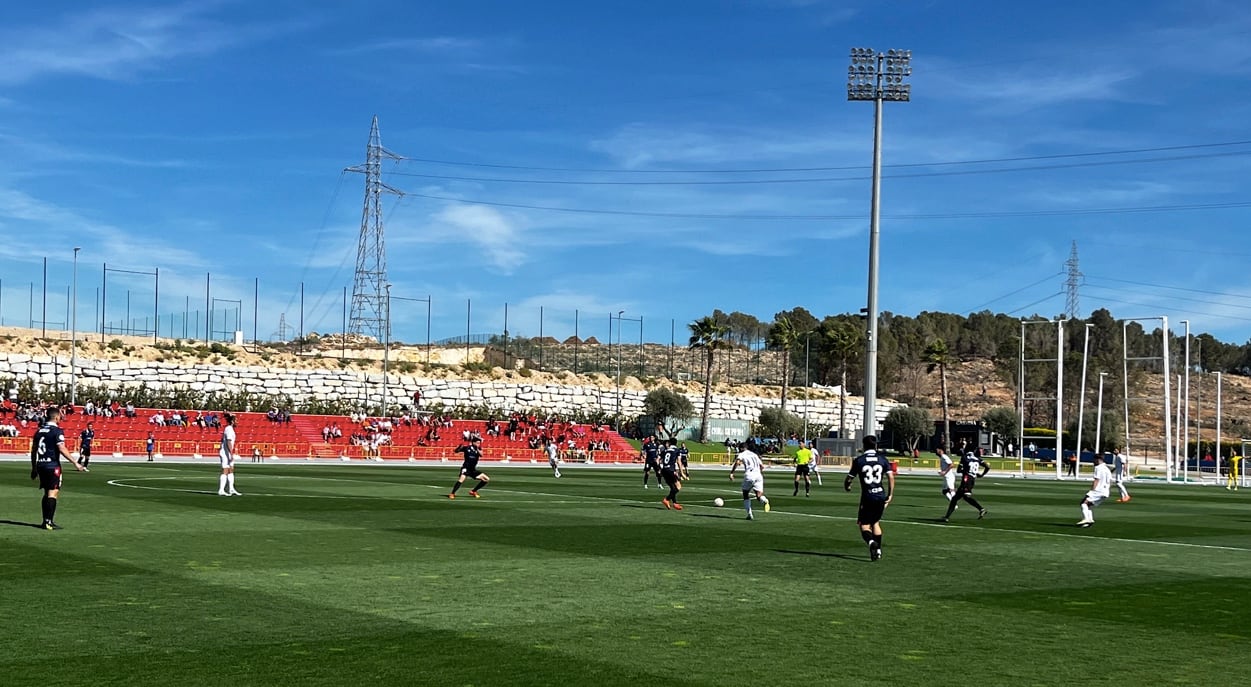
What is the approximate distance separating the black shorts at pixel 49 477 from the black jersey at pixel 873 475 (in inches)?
550

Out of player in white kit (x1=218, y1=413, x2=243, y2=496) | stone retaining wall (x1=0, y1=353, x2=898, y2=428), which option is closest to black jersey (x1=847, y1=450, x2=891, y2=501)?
player in white kit (x1=218, y1=413, x2=243, y2=496)

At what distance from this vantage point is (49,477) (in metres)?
22.2

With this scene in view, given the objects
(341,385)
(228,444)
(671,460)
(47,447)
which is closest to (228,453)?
(228,444)

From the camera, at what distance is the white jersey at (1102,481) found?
3061 centimetres

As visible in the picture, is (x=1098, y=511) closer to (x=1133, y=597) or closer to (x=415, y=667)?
(x=1133, y=597)

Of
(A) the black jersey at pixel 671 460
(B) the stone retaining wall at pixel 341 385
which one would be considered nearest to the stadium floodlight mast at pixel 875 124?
(A) the black jersey at pixel 671 460

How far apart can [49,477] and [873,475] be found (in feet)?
47.2

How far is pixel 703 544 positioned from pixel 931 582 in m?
6.08

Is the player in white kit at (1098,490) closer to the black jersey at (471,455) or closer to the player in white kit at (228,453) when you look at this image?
the black jersey at (471,455)

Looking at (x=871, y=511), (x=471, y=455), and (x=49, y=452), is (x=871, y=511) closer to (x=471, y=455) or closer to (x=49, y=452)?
(x=49, y=452)

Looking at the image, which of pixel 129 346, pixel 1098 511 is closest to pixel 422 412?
pixel 129 346

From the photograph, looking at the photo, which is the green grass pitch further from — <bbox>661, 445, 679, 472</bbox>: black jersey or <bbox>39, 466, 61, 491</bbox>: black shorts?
<bbox>661, 445, 679, 472</bbox>: black jersey

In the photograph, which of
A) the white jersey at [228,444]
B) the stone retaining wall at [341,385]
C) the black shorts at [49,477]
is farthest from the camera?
the stone retaining wall at [341,385]

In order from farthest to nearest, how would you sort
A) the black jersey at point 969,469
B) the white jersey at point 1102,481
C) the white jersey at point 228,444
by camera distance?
the white jersey at point 228,444 → the black jersey at point 969,469 → the white jersey at point 1102,481
